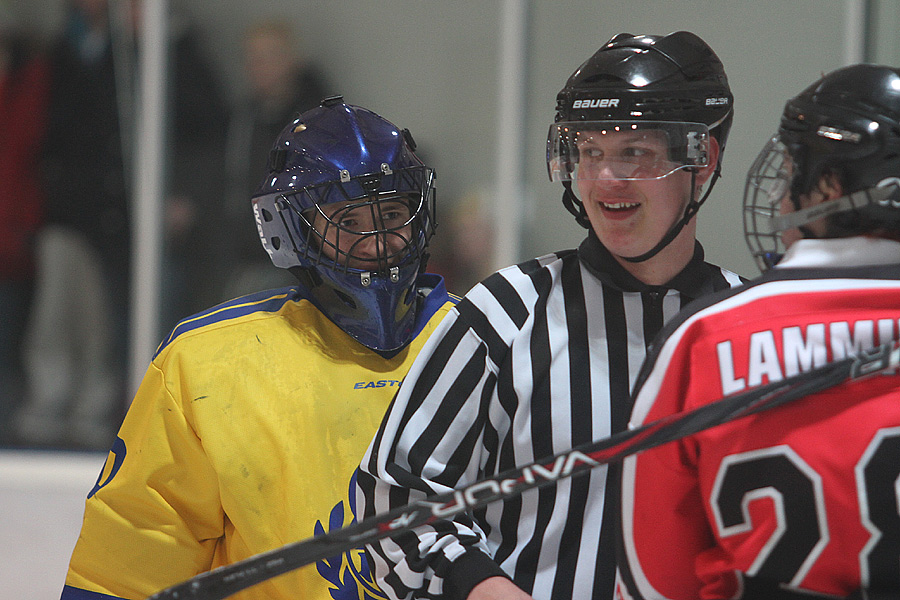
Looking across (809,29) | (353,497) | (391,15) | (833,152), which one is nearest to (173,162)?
(391,15)

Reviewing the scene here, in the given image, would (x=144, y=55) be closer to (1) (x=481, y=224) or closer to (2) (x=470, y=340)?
(1) (x=481, y=224)

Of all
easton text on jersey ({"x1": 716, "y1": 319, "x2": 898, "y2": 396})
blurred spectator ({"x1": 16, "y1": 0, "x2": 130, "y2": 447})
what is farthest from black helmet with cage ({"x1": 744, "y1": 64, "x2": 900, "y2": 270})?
blurred spectator ({"x1": 16, "y1": 0, "x2": 130, "y2": 447})

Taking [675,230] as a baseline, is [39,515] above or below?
below

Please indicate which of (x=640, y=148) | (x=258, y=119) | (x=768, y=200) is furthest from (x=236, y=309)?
(x=258, y=119)

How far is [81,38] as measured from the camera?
4406 millimetres

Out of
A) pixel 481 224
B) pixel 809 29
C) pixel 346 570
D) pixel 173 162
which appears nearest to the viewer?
pixel 346 570

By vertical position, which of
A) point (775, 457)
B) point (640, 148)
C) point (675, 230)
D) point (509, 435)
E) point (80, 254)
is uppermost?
point (640, 148)

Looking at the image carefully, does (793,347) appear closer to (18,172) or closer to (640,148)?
(640,148)

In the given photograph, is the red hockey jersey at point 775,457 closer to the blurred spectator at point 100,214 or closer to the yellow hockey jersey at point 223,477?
the yellow hockey jersey at point 223,477

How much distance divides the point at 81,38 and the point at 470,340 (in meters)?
3.79

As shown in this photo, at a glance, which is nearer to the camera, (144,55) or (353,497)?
(353,497)

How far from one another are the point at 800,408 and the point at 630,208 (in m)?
0.50

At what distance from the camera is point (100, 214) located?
4.42 m

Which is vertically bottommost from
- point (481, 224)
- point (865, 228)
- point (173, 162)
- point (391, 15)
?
point (481, 224)
